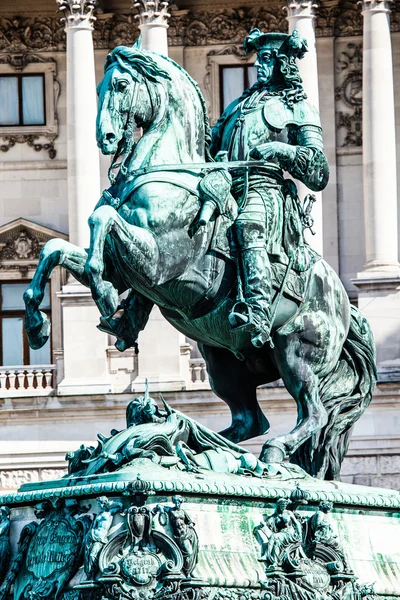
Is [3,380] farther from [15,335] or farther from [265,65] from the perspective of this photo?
[265,65]

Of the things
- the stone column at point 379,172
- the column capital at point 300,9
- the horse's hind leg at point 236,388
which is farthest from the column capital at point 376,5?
the horse's hind leg at point 236,388

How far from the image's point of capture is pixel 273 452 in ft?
44.7

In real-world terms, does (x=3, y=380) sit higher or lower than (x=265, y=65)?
lower

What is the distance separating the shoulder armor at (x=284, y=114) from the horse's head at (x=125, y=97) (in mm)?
737

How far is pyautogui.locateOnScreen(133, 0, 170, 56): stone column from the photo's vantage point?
144ft

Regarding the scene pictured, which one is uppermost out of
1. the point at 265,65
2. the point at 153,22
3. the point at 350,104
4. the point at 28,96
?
the point at 153,22

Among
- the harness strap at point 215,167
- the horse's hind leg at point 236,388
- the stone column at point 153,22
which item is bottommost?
the horse's hind leg at point 236,388

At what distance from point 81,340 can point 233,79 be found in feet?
22.6

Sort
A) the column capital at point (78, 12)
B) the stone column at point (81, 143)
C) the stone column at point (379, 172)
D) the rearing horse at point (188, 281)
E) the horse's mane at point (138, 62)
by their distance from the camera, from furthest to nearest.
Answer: the column capital at point (78, 12) < the stone column at point (81, 143) < the stone column at point (379, 172) < the horse's mane at point (138, 62) < the rearing horse at point (188, 281)

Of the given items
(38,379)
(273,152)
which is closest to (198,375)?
(38,379)

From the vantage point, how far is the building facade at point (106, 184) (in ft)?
136

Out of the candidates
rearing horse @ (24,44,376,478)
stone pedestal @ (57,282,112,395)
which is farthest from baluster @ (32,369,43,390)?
rearing horse @ (24,44,376,478)

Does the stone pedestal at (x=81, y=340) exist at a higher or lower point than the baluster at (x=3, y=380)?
higher

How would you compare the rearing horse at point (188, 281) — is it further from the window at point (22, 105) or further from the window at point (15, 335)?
the window at point (22, 105)
